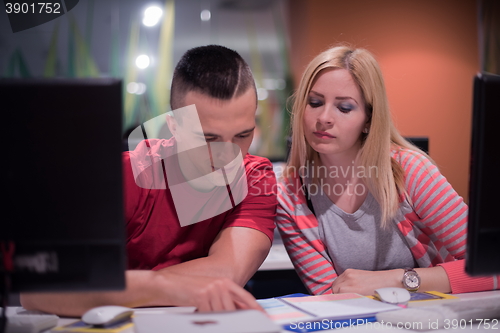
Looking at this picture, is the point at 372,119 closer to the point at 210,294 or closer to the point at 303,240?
the point at 303,240

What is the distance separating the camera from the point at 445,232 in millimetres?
1338

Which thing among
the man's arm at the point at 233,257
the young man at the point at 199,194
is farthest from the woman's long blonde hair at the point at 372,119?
the man's arm at the point at 233,257

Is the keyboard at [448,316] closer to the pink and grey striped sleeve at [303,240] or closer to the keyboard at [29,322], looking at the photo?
the pink and grey striped sleeve at [303,240]

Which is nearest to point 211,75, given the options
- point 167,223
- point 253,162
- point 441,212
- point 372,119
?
point 253,162

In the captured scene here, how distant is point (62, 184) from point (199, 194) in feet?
2.03

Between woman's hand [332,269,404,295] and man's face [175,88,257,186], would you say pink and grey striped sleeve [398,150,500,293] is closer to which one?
→ woman's hand [332,269,404,295]

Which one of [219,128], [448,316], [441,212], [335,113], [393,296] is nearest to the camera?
[448,316]

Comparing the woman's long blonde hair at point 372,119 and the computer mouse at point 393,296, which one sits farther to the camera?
the woman's long blonde hair at point 372,119

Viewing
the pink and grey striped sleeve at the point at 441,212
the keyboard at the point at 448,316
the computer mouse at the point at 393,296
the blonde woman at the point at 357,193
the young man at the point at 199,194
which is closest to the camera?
the keyboard at the point at 448,316

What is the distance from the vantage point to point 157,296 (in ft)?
3.46

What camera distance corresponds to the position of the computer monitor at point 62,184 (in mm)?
801

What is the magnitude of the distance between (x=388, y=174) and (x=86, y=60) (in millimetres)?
3723

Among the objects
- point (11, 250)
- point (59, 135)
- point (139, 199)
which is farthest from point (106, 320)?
point (139, 199)

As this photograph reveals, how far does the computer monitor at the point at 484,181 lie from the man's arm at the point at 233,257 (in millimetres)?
597
